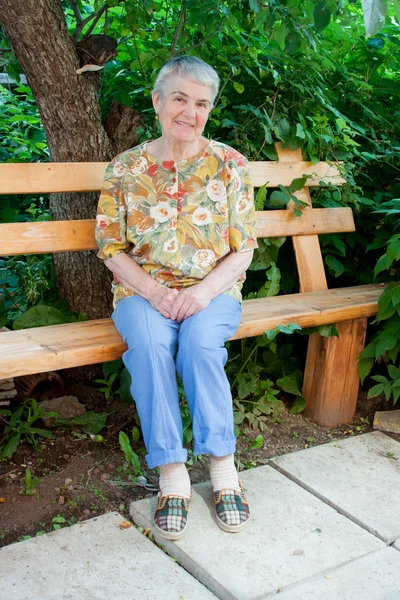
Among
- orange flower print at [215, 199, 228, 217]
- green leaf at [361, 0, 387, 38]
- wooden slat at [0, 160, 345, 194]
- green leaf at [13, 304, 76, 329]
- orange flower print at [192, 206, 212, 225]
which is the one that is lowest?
green leaf at [13, 304, 76, 329]

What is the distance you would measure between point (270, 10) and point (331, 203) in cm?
122

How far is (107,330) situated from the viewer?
8.82 feet

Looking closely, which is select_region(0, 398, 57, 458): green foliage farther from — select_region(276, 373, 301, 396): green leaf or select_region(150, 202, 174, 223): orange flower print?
select_region(276, 373, 301, 396): green leaf

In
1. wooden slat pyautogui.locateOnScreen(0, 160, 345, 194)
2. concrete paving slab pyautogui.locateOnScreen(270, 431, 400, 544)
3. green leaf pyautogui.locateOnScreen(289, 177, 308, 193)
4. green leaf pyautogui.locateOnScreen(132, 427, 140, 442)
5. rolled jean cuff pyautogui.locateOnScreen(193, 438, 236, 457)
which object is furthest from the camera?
green leaf pyautogui.locateOnScreen(289, 177, 308, 193)

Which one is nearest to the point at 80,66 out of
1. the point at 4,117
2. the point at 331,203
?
the point at 4,117

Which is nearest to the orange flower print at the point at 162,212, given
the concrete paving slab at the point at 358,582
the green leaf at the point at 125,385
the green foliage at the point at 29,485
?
the green leaf at the point at 125,385

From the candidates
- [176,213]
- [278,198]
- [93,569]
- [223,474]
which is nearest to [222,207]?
[176,213]

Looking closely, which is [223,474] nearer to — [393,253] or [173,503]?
[173,503]

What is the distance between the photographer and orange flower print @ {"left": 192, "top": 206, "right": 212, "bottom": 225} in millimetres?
2688

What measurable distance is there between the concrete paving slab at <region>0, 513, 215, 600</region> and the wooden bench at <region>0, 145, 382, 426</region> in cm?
57

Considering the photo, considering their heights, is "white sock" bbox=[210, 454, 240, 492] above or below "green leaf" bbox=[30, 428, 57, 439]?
above

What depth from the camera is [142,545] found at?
2.27 m

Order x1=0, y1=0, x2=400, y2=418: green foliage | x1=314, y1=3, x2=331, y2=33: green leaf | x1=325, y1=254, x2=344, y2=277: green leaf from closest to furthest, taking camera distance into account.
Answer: x1=314, y1=3, x2=331, y2=33: green leaf
x1=0, y1=0, x2=400, y2=418: green foliage
x1=325, y1=254, x2=344, y2=277: green leaf

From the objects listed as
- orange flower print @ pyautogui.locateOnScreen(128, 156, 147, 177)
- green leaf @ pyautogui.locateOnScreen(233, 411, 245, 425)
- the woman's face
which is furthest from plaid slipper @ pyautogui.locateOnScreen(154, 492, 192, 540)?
the woman's face
